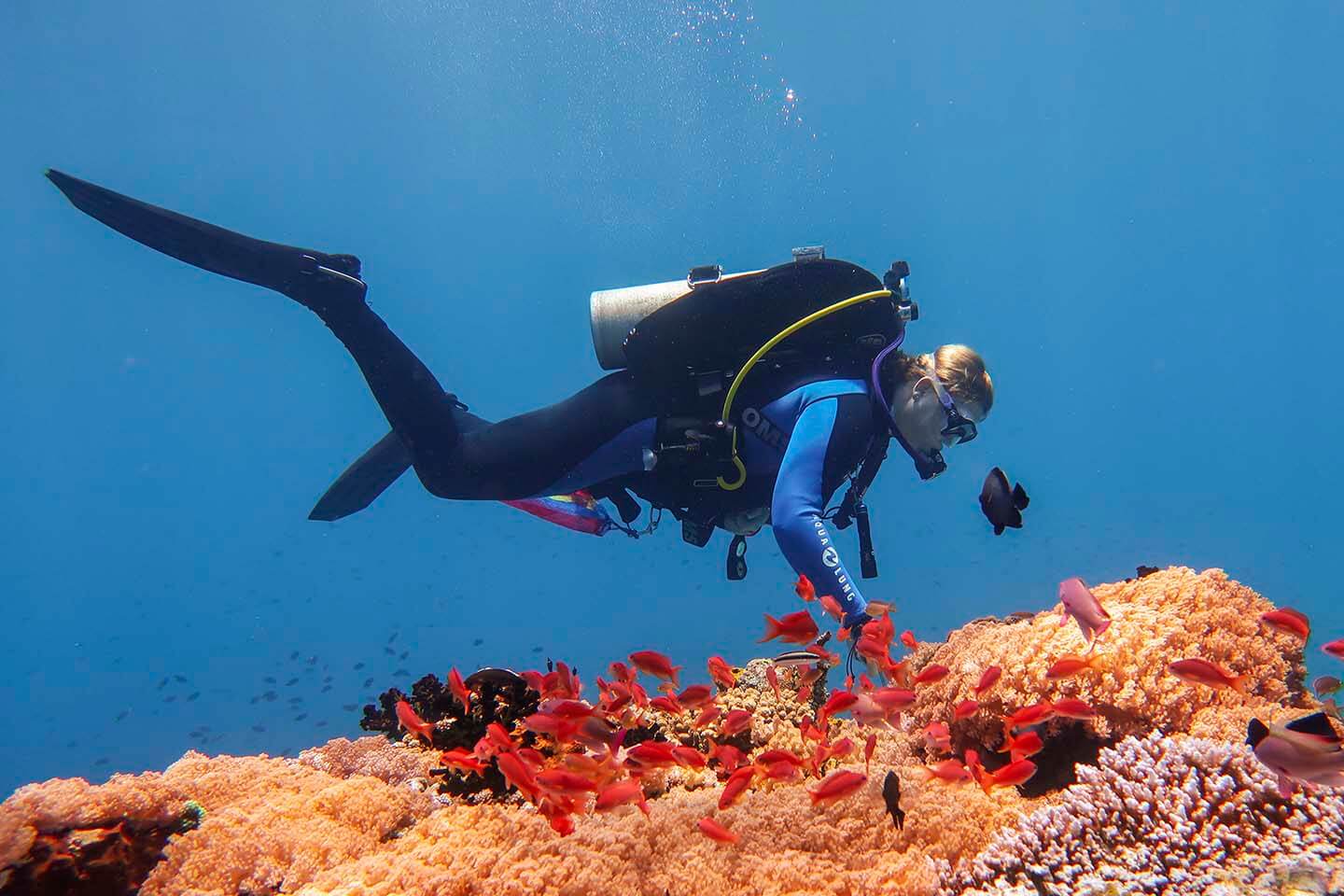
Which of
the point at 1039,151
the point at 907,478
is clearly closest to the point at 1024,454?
the point at 907,478

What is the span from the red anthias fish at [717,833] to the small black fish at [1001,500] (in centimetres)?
197

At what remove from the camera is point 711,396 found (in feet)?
19.5

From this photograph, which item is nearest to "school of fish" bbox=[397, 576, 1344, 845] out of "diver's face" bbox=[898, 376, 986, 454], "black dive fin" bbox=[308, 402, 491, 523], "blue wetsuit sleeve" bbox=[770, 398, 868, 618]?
"blue wetsuit sleeve" bbox=[770, 398, 868, 618]

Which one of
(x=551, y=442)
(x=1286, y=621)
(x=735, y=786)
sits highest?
(x=551, y=442)

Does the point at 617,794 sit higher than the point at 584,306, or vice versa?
Answer: the point at 584,306

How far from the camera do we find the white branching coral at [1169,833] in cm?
254

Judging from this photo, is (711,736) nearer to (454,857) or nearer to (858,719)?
(858,719)

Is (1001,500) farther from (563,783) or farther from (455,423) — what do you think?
(455,423)

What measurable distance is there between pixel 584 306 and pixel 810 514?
83.7m

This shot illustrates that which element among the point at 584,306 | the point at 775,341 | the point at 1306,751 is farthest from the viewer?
the point at 584,306

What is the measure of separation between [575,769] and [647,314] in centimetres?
418

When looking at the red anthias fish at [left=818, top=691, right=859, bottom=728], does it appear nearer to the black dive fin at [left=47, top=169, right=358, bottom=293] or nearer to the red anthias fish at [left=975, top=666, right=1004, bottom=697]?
the red anthias fish at [left=975, top=666, right=1004, bottom=697]

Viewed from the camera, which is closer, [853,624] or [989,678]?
[989,678]

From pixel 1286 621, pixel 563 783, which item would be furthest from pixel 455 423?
pixel 1286 621
